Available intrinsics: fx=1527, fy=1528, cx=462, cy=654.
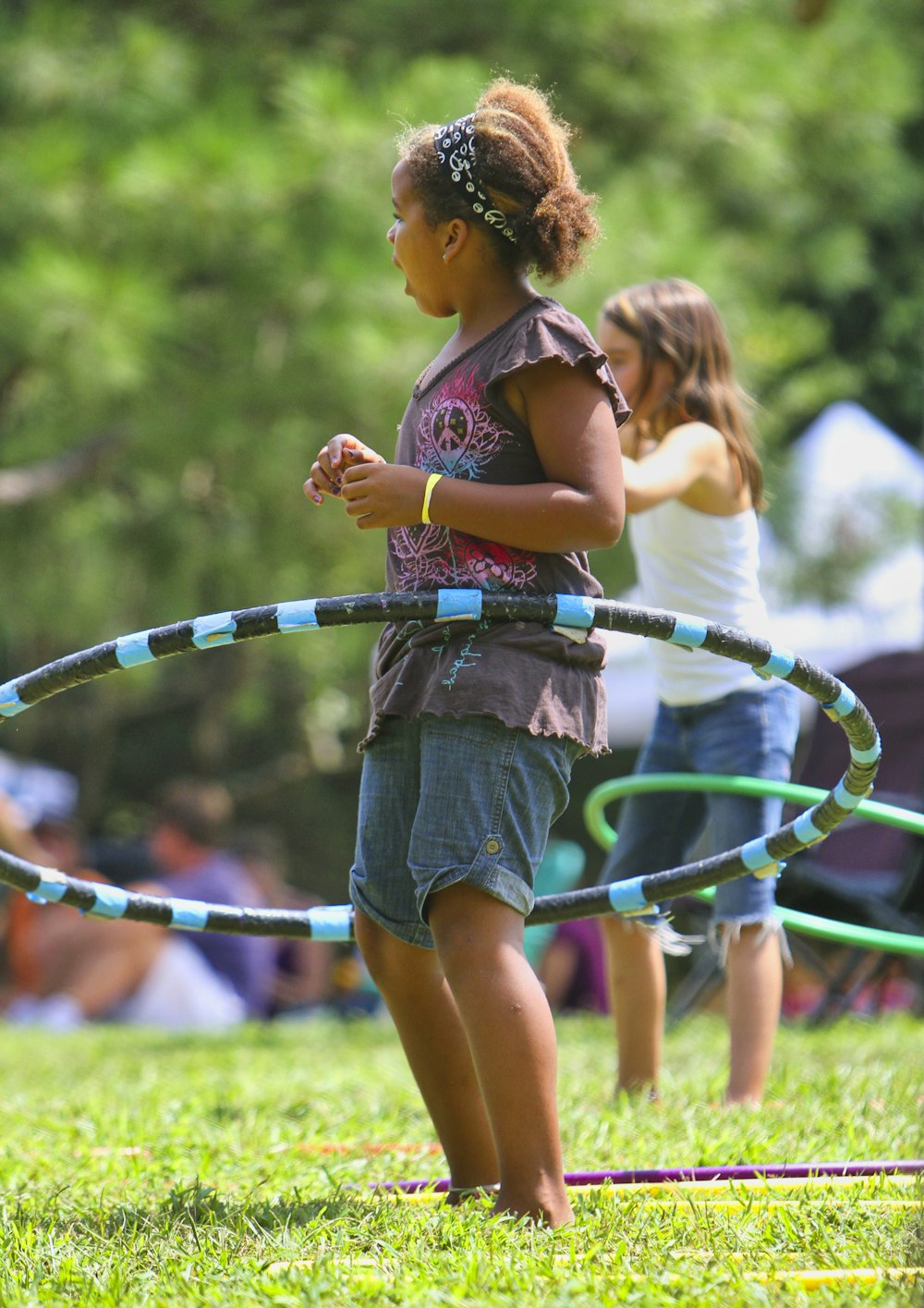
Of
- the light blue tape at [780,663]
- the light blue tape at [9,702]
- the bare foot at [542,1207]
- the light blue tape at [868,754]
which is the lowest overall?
the bare foot at [542,1207]

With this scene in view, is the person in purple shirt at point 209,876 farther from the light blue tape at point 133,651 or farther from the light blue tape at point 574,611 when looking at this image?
the light blue tape at point 574,611

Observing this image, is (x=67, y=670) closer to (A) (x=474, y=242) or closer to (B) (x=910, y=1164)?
(A) (x=474, y=242)

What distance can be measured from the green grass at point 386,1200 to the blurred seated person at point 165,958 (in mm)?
3195

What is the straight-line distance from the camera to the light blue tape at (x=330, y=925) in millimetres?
2918

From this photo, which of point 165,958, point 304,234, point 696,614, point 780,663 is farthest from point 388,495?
point 165,958

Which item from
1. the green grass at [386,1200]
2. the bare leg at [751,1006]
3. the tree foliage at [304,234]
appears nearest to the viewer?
the green grass at [386,1200]

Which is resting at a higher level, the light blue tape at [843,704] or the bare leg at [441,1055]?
the light blue tape at [843,704]

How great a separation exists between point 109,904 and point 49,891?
0.11m

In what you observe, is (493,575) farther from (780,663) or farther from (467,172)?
(467,172)

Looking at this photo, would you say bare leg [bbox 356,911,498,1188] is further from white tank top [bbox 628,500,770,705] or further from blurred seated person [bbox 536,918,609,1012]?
blurred seated person [bbox 536,918,609,1012]

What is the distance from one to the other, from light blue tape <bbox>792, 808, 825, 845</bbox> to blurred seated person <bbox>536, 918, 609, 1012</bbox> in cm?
525

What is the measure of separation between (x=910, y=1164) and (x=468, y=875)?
0.96 m

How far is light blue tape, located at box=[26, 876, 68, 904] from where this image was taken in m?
2.88

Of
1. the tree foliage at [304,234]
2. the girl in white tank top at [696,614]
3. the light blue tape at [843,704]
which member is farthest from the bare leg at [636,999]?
the tree foliage at [304,234]
